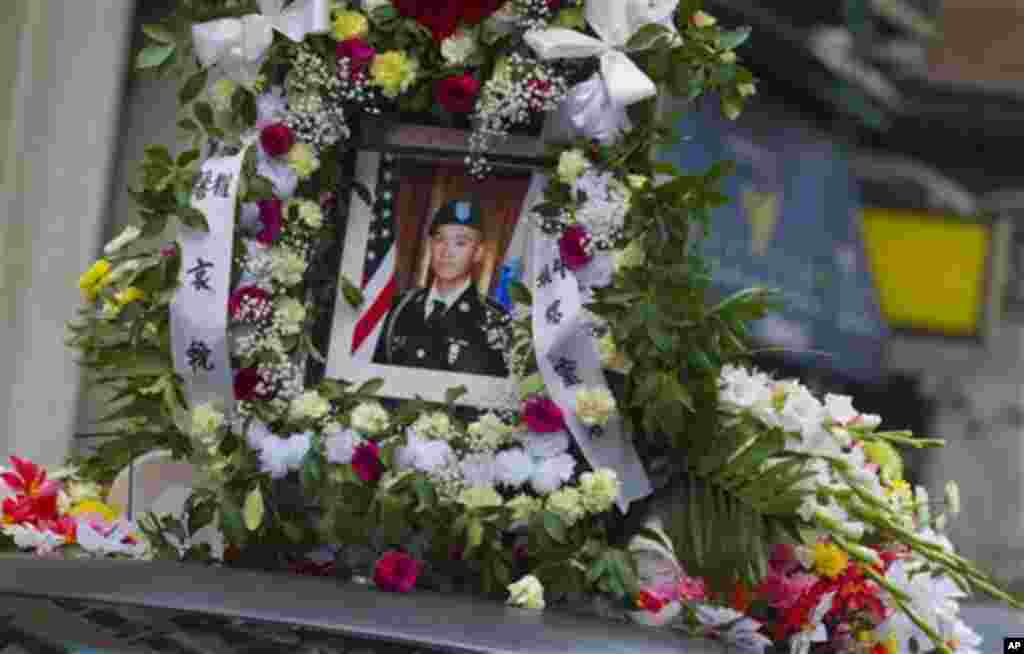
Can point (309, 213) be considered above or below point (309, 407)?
above

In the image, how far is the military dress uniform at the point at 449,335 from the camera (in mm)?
4969

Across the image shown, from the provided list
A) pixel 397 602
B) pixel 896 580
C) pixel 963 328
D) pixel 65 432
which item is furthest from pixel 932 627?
pixel 963 328

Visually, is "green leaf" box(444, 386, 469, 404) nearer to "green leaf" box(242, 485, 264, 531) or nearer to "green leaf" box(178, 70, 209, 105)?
"green leaf" box(242, 485, 264, 531)

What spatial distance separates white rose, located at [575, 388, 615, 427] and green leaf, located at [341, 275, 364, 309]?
1.93ft

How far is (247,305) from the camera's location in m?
4.99

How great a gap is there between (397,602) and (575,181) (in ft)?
4.71

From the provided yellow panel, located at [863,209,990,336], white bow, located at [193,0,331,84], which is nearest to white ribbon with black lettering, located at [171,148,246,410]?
white bow, located at [193,0,331,84]

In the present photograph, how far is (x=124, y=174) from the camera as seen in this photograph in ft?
32.9

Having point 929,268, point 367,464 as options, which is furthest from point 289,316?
point 929,268

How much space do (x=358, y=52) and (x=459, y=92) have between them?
24cm

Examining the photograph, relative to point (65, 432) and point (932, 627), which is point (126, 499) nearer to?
point (932, 627)

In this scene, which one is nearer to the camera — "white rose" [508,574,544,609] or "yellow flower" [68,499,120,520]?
"white rose" [508,574,544,609]

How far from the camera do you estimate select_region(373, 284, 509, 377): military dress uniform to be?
16.3 feet

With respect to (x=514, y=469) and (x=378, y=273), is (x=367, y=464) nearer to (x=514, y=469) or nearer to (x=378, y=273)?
(x=514, y=469)
